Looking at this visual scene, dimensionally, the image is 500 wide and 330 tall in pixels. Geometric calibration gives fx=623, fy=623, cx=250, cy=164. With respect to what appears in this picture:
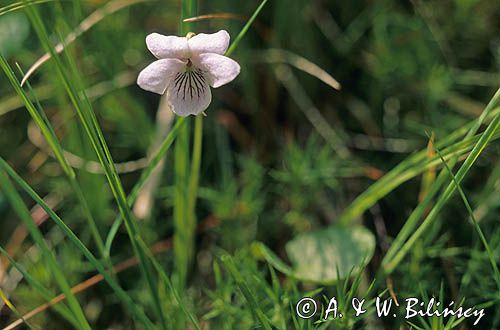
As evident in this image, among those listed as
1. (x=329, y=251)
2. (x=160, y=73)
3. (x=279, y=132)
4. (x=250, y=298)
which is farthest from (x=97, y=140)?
(x=279, y=132)

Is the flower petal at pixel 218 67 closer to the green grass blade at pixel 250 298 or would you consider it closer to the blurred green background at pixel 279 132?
the green grass blade at pixel 250 298

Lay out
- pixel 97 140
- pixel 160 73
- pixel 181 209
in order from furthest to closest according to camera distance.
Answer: pixel 181 209, pixel 160 73, pixel 97 140

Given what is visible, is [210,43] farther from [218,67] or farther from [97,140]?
[97,140]

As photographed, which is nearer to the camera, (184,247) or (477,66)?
(184,247)

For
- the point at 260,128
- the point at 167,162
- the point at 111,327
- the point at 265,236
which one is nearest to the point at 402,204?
the point at 265,236

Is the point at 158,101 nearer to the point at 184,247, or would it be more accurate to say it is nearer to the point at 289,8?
the point at 289,8

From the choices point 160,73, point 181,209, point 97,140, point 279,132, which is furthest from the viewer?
point 279,132

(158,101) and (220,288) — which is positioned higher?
(158,101)
